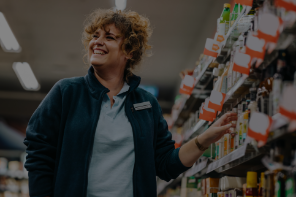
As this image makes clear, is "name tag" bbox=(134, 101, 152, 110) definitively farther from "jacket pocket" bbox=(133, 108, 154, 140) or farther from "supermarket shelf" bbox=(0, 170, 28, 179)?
"supermarket shelf" bbox=(0, 170, 28, 179)

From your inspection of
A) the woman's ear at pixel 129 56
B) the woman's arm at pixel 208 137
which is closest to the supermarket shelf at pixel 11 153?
the woman's ear at pixel 129 56

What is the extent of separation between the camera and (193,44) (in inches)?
275

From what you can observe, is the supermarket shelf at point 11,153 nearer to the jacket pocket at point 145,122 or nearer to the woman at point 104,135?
the woman at point 104,135

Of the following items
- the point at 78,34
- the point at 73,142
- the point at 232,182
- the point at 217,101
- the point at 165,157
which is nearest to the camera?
the point at 73,142

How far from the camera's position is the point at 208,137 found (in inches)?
76.5

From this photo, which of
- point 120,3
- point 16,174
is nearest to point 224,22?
point 120,3

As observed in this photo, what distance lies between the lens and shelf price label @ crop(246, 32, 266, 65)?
166cm

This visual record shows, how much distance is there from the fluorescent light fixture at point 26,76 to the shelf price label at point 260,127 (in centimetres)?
744

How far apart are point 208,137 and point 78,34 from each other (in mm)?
5301

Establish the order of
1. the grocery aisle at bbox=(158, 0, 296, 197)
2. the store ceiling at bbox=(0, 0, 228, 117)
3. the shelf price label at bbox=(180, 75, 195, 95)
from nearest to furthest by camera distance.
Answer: the grocery aisle at bbox=(158, 0, 296, 197), the shelf price label at bbox=(180, 75, 195, 95), the store ceiling at bbox=(0, 0, 228, 117)

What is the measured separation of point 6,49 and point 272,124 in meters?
6.99

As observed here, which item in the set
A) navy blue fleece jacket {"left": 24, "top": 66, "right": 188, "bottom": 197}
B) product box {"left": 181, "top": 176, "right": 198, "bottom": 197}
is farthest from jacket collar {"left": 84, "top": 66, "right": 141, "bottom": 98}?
product box {"left": 181, "top": 176, "right": 198, "bottom": 197}

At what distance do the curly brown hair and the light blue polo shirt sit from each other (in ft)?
1.32

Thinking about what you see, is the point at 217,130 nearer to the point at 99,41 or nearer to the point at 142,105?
the point at 142,105
